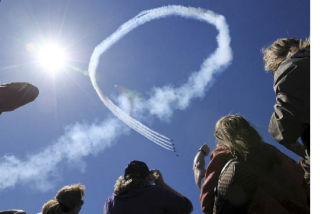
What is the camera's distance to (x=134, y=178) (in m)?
5.55

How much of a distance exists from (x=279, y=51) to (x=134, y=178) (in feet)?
12.3

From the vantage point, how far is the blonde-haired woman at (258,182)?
287cm

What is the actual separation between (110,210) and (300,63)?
445 cm

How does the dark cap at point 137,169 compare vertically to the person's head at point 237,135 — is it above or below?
above

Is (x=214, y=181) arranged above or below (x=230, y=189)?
above

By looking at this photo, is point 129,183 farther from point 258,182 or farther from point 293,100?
point 293,100

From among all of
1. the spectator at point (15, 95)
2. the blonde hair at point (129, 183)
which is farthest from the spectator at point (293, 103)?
the spectator at point (15, 95)

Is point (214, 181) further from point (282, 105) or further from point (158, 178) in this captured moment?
point (158, 178)

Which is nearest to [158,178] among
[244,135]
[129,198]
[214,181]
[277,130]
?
[129,198]

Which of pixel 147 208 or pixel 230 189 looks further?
pixel 147 208

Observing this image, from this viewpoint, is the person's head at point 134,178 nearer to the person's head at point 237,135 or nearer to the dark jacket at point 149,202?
the dark jacket at point 149,202
